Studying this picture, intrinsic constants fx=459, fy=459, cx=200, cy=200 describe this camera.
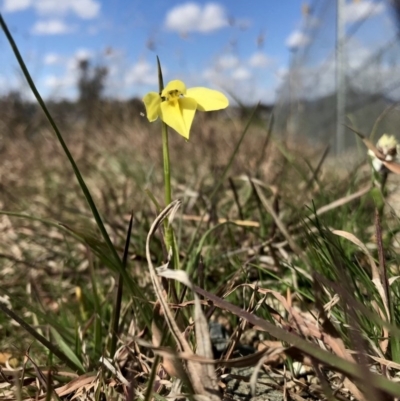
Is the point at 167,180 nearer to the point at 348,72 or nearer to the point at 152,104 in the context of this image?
the point at 152,104

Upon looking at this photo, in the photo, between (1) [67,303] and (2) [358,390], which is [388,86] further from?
(2) [358,390]

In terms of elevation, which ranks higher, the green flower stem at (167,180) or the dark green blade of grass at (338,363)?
the green flower stem at (167,180)

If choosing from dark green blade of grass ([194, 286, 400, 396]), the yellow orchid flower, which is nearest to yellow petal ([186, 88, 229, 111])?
the yellow orchid flower

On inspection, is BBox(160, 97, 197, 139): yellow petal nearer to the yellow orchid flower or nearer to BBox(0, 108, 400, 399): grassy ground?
the yellow orchid flower

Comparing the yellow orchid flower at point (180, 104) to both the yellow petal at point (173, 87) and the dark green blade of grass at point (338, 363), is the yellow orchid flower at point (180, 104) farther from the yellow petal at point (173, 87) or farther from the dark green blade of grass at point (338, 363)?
the dark green blade of grass at point (338, 363)

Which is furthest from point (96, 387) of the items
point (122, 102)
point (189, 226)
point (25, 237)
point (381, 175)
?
point (122, 102)

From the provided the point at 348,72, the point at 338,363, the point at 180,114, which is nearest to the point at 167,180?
the point at 180,114

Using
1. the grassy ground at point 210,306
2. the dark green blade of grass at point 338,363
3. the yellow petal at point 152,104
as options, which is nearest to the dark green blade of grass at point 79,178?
the grassy ground at point 210,306
